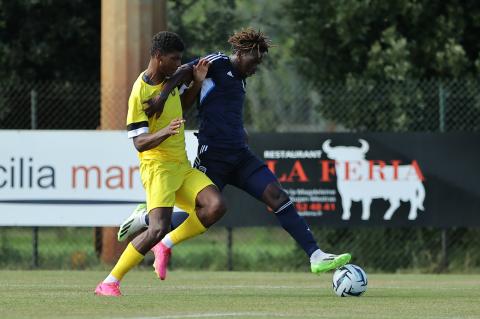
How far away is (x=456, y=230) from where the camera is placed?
1733 cm

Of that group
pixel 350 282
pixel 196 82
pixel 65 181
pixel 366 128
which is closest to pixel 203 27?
pixel 366 128

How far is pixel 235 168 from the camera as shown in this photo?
11.1 m

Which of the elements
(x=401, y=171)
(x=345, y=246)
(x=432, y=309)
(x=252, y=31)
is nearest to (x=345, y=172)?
(x=401, y=171)

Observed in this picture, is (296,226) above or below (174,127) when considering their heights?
below

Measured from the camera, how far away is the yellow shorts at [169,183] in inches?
408

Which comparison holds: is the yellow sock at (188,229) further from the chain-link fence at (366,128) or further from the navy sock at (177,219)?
the chain-link fence at (366,128)

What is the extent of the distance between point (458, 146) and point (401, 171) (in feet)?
2.68

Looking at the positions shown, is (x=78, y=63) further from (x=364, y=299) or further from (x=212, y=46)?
(x=364, y=299)

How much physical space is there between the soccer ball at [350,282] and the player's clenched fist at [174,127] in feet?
6.03

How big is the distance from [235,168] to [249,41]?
3.66 feet

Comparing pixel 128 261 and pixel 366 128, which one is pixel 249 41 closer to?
pixel 128 261

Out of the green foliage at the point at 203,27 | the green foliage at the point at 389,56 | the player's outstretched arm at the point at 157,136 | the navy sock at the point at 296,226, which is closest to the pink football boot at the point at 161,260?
the navy sock at the point at 296,226

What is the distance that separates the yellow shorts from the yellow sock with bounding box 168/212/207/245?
232 mm

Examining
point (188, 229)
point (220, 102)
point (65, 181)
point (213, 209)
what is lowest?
point (65, 181)
